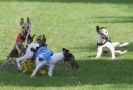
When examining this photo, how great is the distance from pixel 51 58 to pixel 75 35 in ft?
36.9

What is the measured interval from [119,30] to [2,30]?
5.85 metres

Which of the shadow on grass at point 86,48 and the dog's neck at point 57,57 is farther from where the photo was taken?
the shadow on grass at point 86,48

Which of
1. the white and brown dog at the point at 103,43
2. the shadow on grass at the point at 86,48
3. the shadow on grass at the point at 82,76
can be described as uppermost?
the white and brown dog at the point at 103,43

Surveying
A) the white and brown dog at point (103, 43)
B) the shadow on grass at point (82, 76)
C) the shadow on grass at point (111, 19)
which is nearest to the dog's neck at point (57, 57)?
the shadow on grass at point (82, 76)

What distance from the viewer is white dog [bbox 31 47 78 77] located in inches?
563

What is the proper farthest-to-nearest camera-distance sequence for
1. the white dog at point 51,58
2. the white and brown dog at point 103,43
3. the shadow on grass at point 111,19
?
1. the shadow on grass at point 111,19
2. the white and brown dog at point 103,43
3. the white dog at point 51,58

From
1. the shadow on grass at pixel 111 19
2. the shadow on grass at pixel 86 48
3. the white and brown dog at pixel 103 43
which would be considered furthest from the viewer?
the shadow on grass at pixel 111 19

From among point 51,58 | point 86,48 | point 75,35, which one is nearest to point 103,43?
point 86,48

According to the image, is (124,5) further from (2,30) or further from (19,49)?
(19,49)

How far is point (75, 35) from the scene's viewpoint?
25766mm

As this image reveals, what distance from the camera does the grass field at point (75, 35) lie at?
46.4 feet

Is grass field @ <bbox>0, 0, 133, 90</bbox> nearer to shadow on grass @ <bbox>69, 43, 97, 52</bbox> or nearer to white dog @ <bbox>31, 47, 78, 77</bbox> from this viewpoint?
shadow on grass @ <bbox>69, 43, 97, 52</bbox>

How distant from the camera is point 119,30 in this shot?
27984 mm

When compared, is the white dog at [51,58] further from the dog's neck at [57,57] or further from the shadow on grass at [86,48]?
the shadow on grass at [86,48]
